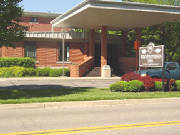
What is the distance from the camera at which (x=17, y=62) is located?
29672 mm

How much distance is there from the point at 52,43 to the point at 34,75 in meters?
5.65

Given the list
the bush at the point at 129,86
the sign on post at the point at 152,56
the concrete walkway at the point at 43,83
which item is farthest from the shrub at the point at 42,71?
the bush at the point at 129,86

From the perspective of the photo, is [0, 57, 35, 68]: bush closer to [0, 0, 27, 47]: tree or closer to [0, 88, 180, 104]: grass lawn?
[0, 88, 180, 104]: grass lawn

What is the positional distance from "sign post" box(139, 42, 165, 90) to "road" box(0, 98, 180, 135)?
5.56 m

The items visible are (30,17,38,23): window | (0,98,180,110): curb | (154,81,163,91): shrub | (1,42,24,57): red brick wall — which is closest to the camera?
(0,98,180,110): curb

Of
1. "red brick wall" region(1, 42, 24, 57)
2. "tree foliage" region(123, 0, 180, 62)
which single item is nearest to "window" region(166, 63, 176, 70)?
"tree foliage" region(123, 0, 180, 62)

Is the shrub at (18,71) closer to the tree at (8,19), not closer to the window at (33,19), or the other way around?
the tree at (8,19)

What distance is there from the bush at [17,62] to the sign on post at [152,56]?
15.7 meters

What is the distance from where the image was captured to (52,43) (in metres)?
33.3

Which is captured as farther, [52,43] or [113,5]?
[52,43]

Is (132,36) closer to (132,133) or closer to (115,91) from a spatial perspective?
(115,91)

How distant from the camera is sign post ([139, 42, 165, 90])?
16938mm

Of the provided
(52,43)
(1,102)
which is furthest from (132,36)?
(1,102)

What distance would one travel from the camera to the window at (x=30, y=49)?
32375 mm
